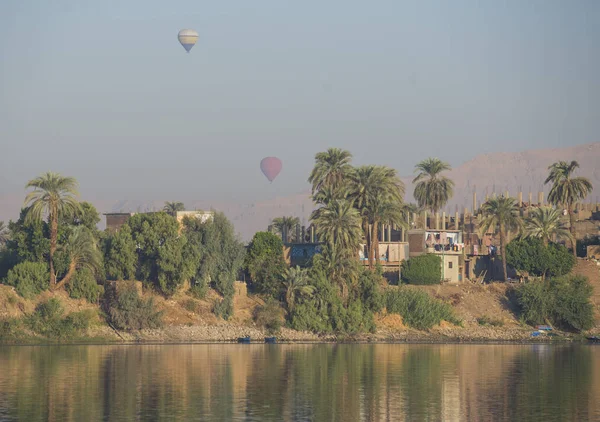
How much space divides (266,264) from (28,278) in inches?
1010


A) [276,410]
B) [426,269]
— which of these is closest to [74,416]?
[276,410]

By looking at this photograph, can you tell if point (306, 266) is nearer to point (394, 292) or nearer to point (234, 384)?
point (394, 292)

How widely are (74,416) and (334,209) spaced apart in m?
64.4

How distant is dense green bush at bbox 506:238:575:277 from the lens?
5054 inches

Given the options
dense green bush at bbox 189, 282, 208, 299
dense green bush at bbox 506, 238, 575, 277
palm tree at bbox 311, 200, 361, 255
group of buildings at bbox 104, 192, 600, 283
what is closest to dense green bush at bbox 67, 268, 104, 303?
dense green bush at bbox 189, 282, 208, 299

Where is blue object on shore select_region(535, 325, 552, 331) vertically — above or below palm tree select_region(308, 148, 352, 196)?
below

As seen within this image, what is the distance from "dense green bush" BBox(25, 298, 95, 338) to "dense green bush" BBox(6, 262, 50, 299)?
6.12ft

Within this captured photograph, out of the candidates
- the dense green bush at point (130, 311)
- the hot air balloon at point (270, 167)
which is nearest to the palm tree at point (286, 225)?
the hot air balloon at point (270, 167)

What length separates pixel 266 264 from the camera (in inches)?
4567

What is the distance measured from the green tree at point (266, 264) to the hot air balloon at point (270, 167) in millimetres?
60590

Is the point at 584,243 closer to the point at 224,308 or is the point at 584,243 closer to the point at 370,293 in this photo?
the point at 370,293

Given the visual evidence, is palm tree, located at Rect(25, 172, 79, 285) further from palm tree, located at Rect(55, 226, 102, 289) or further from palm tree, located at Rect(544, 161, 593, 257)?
palm tree, located at Rect(544, 161, 593, 257)

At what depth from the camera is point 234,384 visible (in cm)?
6812

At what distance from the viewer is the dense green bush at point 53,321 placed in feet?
331
